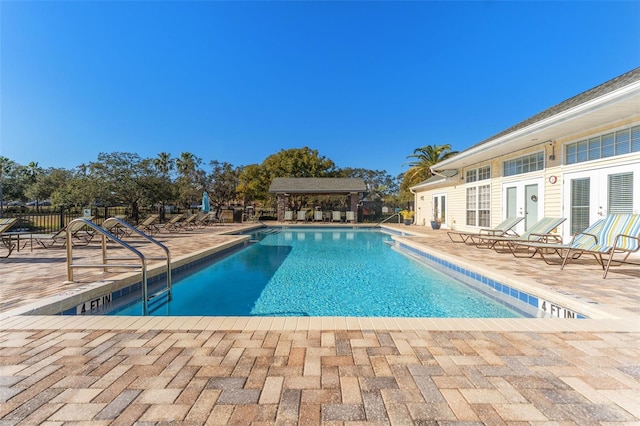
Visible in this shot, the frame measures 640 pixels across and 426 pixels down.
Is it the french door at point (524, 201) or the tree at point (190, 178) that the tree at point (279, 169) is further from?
the french door at point (524, 201)

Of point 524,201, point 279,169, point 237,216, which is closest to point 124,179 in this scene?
point 237,216

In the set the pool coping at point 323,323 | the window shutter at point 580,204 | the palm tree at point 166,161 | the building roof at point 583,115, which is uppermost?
the palm tree at point 166,161

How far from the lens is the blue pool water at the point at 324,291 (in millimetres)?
4250

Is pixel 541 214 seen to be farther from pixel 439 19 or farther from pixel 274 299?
pixel 439 19

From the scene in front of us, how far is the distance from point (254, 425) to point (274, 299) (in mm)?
3467

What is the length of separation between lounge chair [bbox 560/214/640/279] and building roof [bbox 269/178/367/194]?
15700 mm

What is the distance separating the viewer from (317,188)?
67.5 ft

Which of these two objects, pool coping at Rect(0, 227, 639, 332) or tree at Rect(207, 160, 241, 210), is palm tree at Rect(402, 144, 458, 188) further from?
pool coping at Rect(0, 227, 639, 332)

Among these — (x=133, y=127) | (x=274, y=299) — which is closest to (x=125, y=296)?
(x=274, y=299)

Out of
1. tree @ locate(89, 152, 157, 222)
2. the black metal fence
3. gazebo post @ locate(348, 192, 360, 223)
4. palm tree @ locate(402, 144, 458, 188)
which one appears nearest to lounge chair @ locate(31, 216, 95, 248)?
the black metal fence

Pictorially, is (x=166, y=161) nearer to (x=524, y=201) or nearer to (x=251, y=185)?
(x=251, y=185)

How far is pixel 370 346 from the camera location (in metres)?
→ 2.27

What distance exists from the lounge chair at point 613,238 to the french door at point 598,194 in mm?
1437

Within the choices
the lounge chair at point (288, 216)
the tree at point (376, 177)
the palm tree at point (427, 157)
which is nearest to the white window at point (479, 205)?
the palm tree at point (427, 157)
